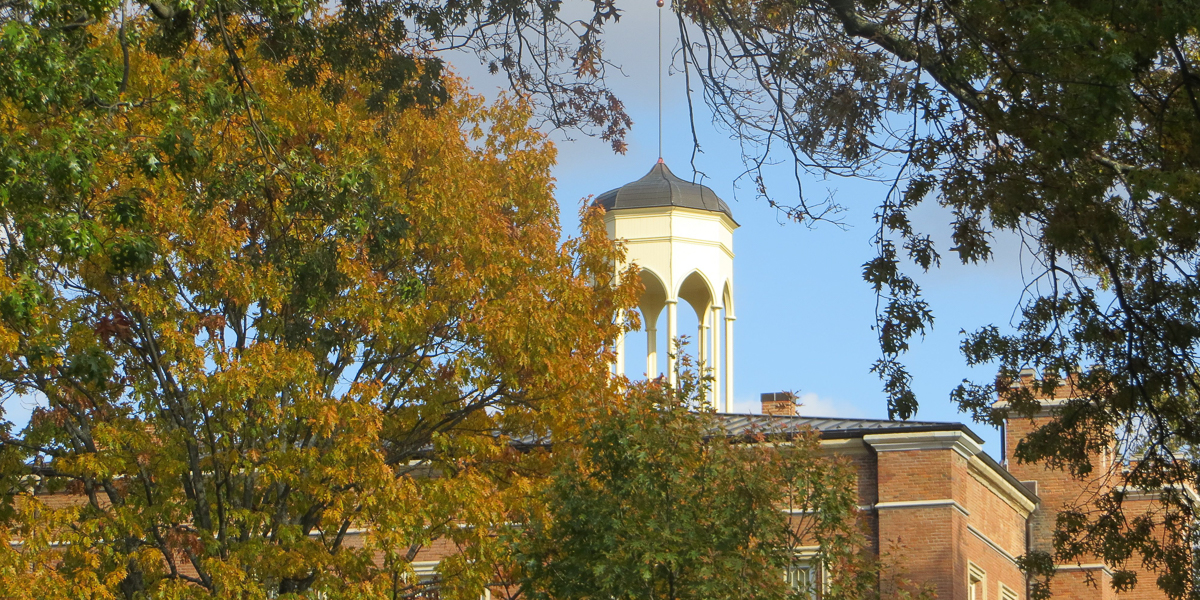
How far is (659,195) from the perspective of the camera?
33.1 meters

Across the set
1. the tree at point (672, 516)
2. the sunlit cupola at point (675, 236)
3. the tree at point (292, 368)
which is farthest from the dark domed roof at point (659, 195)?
the tree at point (672, 516)

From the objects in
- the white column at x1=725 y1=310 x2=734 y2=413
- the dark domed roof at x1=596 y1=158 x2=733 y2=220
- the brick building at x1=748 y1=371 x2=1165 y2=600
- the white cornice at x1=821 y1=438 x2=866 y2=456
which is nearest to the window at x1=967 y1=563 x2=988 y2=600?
the brick building at x1=748 y1=371 x2=1165 y2=600

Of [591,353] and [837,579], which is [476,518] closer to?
[591,353]

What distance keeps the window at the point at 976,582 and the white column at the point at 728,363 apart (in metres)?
7.05

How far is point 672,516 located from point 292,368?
15.9 feet

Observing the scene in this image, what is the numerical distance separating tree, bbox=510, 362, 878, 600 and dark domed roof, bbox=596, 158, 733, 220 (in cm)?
1478

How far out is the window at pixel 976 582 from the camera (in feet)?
94.2

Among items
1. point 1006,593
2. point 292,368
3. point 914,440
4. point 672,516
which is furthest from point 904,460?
point 292,368

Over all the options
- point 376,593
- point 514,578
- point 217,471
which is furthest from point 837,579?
point 217,471

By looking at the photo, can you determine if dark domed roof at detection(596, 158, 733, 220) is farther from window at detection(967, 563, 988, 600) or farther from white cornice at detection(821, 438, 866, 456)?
window at detection(967, 563, 988, 600)

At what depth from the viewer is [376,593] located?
17.2 meters

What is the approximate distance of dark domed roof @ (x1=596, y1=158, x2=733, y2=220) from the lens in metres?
33.0

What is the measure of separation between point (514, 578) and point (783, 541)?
365 cm

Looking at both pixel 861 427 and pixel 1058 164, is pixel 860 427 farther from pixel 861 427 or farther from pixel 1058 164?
pixel 1058 164
